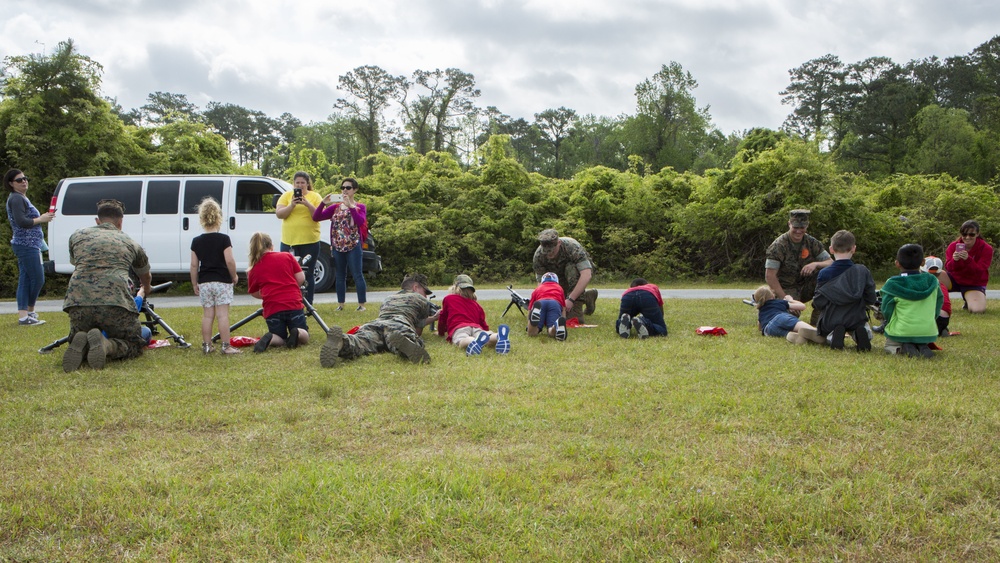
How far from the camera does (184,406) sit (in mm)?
4375

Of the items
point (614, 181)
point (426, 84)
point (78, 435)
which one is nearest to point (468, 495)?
point (78, 435)

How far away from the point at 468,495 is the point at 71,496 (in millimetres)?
1634

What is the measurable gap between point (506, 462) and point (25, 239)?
7.90 meters

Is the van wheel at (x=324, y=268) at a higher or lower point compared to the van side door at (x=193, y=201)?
lower

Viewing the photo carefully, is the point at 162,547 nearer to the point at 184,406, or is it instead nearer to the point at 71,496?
the point at 71,496

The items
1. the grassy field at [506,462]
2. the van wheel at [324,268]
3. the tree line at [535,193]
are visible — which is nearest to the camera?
the grassy field at [506,462]

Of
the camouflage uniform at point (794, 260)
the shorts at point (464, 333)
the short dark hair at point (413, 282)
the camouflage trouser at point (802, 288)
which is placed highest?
the camouflage uniform at point (794, 260)

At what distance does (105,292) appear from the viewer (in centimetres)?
600

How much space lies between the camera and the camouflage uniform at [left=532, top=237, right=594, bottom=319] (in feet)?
28.5

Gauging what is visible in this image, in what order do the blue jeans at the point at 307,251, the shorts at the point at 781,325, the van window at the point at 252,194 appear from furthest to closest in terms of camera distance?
1. the van window at the point at 252,194
2. the blue jeans at the point at 307,251
3. the shorts at the point at 781,325

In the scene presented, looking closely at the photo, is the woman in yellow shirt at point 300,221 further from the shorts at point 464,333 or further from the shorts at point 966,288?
the shorts at point 966,288

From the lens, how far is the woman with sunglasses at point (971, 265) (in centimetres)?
945

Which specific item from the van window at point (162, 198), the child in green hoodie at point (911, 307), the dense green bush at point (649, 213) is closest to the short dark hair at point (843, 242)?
the child in green hoodie at point (911, 307)

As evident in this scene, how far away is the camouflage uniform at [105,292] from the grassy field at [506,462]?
1.72 ft
